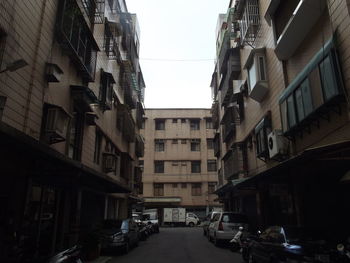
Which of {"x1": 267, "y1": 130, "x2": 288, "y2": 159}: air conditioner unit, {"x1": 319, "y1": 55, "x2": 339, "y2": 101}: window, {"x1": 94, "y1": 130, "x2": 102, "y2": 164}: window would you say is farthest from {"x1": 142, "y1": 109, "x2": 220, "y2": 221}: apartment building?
{"x1": 319, "y1": 55, "x2": 339, "y2": 101}: window

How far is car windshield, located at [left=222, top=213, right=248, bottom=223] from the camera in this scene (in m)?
17.0

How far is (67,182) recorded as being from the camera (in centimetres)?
1332

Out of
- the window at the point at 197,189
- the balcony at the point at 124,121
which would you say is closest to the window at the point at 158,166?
the window at the point at 197,189

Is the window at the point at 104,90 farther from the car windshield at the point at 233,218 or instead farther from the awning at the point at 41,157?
the car windshield at the point at 233,218

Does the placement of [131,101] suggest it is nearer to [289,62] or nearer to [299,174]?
[289,62]

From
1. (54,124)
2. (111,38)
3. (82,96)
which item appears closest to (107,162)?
(82,96)

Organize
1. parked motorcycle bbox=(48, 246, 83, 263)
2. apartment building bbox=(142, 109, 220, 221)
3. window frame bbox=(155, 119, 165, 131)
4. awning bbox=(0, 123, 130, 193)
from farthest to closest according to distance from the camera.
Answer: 1. window frame bbox=(155, 119, 165, 131)
2. apartment building bbox=(142, 109, 220, 221)
3. parked motorcycle bbox=(48, 246, 83, 263)
4. awning bbox=(0, 123, 130, 193)

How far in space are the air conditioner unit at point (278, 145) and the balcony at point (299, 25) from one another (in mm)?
3200

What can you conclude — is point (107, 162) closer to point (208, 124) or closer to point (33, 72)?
point (33, 72)

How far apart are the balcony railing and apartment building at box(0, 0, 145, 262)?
0.12ft

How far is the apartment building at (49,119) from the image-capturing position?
8.82 m

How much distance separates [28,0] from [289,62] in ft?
32.4

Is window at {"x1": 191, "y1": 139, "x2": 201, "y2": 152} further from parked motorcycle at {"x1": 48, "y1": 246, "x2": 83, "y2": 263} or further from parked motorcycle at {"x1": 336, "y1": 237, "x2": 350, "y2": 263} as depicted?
parked motorcycle at {"x1": 336, "y1": 237, "x2": 350, "y2": 263}

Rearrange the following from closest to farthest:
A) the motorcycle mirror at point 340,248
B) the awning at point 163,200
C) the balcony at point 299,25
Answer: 1. the motorcycle mirror at point 340,248
2. the balcony at point 299,25
3. the awning at point 163,200
